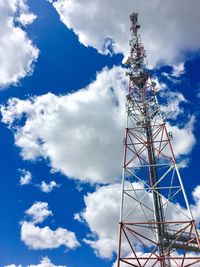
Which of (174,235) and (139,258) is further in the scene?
(174,235)

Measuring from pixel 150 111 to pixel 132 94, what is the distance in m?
3.51

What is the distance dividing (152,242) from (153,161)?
837cm

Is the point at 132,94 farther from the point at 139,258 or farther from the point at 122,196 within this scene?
the point at 139,258

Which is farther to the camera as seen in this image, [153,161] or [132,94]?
[132,94]

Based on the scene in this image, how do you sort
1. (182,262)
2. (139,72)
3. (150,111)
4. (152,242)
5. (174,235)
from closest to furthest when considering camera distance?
(182,262) → (152,242) → (174,235) → (150,111) → (139,72)

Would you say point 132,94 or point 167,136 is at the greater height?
point 132,94

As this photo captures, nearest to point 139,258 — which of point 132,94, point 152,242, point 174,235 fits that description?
point 152,242

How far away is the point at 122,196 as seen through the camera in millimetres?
26047

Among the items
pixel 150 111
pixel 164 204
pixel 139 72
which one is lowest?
pixel 164 204

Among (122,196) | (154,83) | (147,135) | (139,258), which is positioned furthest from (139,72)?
(139,258)

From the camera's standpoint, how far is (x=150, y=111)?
3350 centimetres

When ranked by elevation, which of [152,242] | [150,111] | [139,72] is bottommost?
[152,242]

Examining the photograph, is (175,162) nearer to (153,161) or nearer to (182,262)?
(153,161)

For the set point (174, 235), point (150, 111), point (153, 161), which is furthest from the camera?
point (150, 111)
